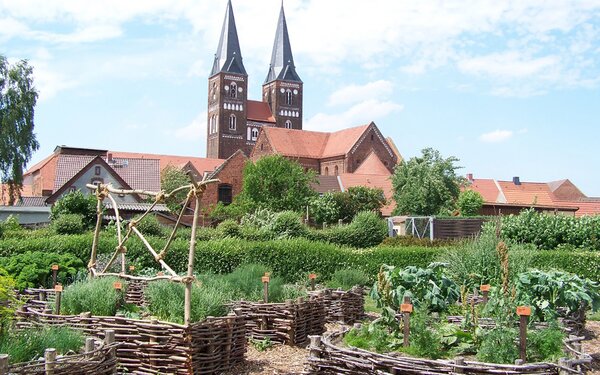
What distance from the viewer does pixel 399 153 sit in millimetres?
87000

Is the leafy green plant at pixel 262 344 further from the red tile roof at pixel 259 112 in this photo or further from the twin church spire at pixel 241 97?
the red tile roof at pixel 259 112

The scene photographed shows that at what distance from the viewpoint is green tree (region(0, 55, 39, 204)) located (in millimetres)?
41594

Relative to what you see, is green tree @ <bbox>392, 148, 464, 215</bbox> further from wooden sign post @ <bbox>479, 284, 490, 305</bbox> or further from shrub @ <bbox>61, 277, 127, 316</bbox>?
shrub @ <bbox>61, 277, 127, 316</bbox>

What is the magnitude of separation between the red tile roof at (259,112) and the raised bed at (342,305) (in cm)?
8575

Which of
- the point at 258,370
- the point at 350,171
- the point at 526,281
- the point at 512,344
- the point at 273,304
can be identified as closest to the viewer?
the point at 512,344

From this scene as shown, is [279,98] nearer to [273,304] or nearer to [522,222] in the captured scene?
[522,222]

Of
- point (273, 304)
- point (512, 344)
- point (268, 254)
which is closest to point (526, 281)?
point (512, 344)

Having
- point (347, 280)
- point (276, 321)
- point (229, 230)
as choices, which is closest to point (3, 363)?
point (276, 321)

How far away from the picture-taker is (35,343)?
7375 mm

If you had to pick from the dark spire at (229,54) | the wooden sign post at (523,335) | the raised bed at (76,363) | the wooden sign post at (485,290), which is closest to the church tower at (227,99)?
the dark spire at (229,54)

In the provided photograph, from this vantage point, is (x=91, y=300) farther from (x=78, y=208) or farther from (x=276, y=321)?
(x=78, y=208)

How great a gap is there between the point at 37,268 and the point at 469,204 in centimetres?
4549

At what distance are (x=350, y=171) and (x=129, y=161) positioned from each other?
93.7 ft

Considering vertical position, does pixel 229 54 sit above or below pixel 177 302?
above
